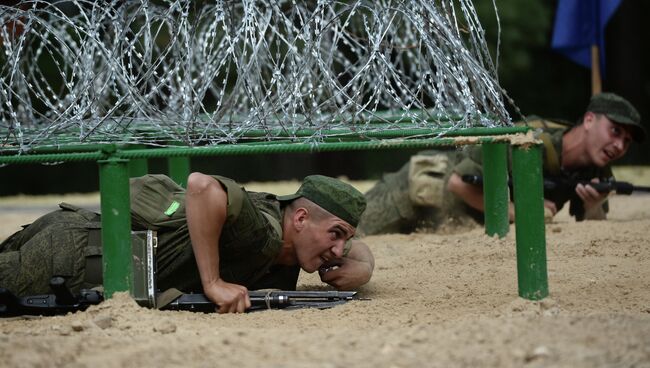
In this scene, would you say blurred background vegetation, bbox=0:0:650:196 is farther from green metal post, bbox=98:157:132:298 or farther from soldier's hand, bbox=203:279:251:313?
green metal post, bbox=98:157:132:298

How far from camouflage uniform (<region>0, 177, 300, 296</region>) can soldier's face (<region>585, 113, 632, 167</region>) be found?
354cm

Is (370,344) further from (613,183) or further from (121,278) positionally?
(613,183)

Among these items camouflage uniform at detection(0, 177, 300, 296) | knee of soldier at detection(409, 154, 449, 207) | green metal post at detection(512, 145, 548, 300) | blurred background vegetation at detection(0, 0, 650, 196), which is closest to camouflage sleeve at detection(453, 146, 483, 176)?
knee of soldier at detection(409, 154, 449, 207)

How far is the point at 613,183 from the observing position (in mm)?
7699

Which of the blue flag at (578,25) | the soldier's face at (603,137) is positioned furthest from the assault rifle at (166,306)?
the blue flag at (578,25)

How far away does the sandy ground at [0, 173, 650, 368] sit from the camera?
3.36 m

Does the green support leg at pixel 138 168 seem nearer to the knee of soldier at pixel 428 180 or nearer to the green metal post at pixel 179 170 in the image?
the green metal post at pixel 179 170

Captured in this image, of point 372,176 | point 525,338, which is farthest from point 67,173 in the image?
point 525,338

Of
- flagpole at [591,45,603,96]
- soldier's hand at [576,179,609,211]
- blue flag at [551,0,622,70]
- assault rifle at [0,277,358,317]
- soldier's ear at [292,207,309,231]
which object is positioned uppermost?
blue flag at [551,0,622,70]

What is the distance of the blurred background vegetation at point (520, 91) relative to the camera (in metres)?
15.9

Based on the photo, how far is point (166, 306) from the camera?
4.60 meters

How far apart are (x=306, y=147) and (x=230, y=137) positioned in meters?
0.52

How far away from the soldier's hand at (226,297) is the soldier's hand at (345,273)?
2.12 feet

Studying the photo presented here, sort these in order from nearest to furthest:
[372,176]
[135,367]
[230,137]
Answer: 1. [135,367]
2. [230,137]
3. [372,176]
